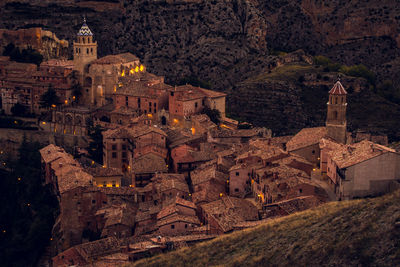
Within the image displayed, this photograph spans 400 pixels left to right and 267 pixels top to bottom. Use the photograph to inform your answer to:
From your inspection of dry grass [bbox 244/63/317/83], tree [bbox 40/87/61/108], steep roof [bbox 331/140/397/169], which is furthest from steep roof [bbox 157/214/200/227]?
dry grass [bbox 244/63/317/83]

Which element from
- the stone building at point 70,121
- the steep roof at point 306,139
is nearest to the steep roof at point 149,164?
the steep roof at point 306,139

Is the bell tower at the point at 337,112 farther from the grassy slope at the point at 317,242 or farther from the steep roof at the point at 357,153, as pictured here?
the grassy slope at the point at 317,242

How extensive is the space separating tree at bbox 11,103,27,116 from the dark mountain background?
17319mm

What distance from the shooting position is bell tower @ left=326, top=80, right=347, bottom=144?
2024 inches

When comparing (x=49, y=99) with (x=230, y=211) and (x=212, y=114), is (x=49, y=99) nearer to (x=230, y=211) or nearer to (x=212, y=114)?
(x=212, y=114)

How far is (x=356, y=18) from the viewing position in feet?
330

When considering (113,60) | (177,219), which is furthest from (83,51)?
(177,219)

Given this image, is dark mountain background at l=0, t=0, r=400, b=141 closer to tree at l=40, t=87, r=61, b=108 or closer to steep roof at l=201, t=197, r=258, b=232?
tree at l=40, t=87, r=61, b=108

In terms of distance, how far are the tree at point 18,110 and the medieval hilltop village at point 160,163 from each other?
289mm

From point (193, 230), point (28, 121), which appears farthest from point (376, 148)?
point (28, 121)

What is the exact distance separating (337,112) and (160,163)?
40.2ft

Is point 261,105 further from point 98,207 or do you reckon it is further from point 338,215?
point 338,215

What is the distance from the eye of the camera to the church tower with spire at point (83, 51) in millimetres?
70375

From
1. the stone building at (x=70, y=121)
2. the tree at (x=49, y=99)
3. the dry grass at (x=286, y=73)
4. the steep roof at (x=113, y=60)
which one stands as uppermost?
the steep roof at (x=113, y=60)
